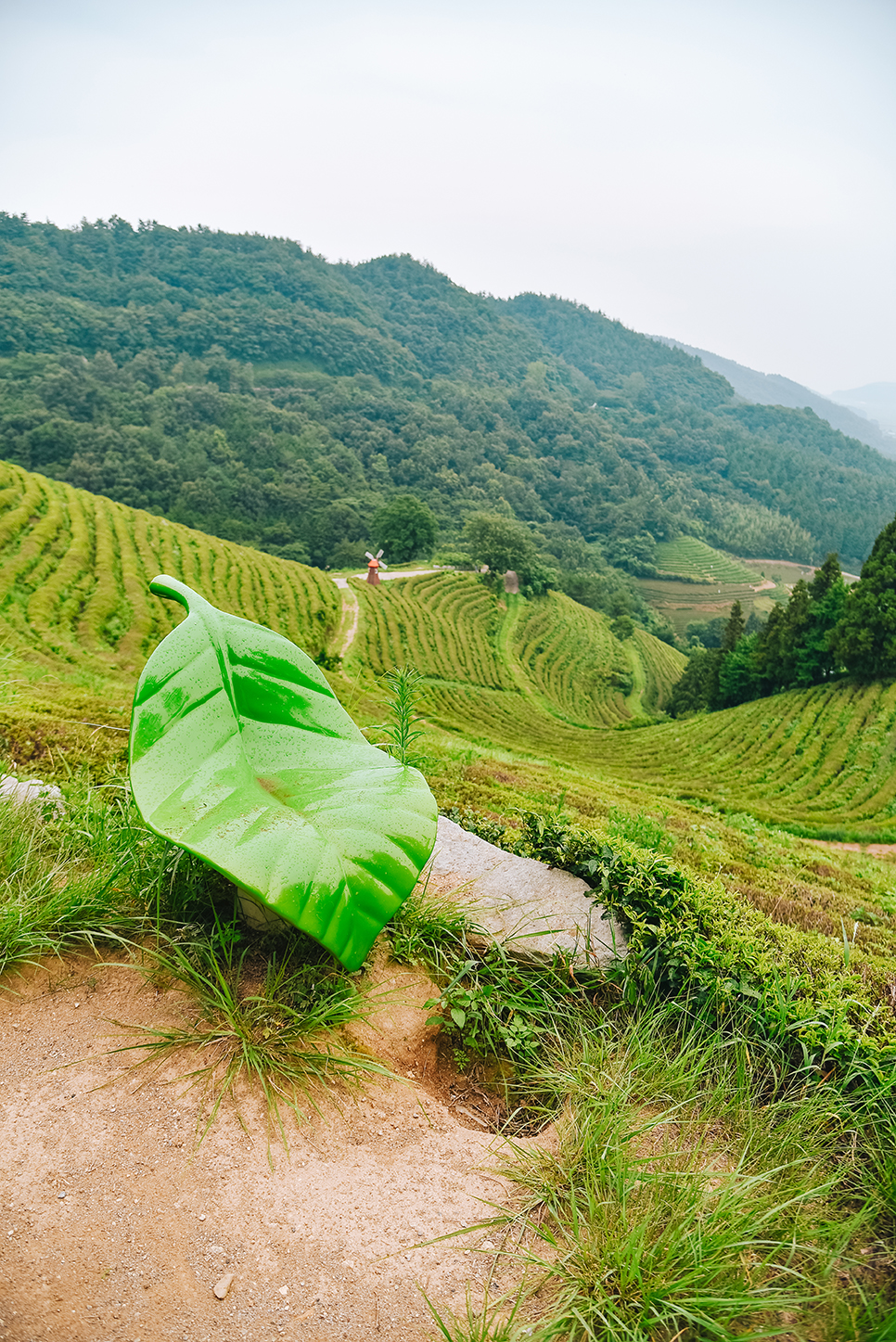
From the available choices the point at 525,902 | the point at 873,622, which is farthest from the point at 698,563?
the point at 525,902

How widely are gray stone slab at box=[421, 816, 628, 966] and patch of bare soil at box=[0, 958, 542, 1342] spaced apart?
0.75m

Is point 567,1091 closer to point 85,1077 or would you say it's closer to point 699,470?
point 85,1077

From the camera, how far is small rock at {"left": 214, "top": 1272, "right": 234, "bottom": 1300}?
1.60 m

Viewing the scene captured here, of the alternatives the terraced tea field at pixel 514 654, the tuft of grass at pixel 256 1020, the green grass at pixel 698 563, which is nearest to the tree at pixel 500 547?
the terraced tea field at pixel 514 654

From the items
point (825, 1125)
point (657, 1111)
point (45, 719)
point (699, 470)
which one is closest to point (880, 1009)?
point (825, 1125)

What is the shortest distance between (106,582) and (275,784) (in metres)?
25.2

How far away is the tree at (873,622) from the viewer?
25.0m

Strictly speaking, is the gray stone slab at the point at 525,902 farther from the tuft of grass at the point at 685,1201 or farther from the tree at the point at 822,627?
the tree at the point at 822,627

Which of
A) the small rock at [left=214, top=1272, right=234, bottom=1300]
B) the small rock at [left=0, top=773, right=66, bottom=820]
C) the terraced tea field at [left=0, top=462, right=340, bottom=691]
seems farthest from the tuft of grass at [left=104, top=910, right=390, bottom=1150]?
the terraced tea field at [left=0, top=462, right=340, bottom=691]

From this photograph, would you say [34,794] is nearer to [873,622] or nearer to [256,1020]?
[256,1020]

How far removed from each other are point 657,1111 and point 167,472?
74896 mm

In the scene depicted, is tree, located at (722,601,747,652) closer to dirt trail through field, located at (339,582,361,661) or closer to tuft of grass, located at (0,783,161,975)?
dirt trail through field, located at (339,582,361,661)

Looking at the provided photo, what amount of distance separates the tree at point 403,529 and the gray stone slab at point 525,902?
203 feet

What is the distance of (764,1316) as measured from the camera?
165 cm
